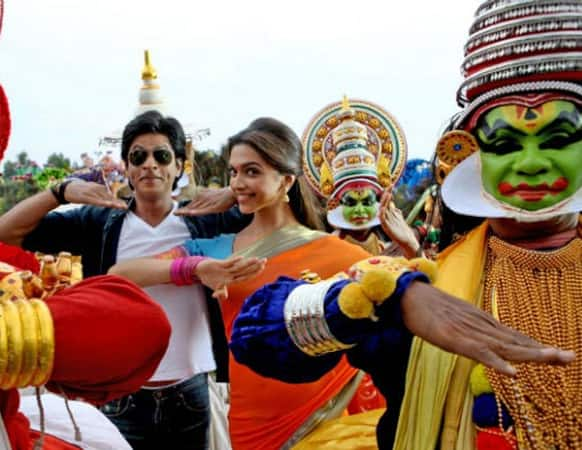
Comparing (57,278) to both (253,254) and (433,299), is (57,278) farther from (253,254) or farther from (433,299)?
(253,254)

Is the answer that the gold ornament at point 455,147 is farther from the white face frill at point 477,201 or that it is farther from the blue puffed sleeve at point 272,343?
the blue puffed sleeve at point 272,343

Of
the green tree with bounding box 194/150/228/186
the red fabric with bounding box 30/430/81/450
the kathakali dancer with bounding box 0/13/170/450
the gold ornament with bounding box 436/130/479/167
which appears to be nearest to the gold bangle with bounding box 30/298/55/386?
the kathakali dancer with bounding box 0/13/170/450

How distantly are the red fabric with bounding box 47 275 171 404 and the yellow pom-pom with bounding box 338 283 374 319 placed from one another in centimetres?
37

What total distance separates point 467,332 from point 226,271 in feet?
4.98

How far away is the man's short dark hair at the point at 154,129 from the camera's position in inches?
140

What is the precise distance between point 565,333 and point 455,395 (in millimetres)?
282

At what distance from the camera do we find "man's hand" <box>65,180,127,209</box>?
3225mm

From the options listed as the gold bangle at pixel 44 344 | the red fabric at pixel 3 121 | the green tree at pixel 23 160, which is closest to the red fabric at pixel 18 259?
the red fabric at pixel 3 121

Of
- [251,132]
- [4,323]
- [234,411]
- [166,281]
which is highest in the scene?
[251,132]

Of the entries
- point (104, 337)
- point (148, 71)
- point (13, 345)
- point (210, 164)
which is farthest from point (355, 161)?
point (210, 164)

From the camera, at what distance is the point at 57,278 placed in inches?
71.2

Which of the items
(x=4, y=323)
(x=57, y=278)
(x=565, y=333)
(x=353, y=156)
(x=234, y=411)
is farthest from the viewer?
(x=353, y=156)

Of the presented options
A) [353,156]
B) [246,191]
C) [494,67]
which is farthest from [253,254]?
[353,156]

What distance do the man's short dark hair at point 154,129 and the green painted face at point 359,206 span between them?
224 centimetres
